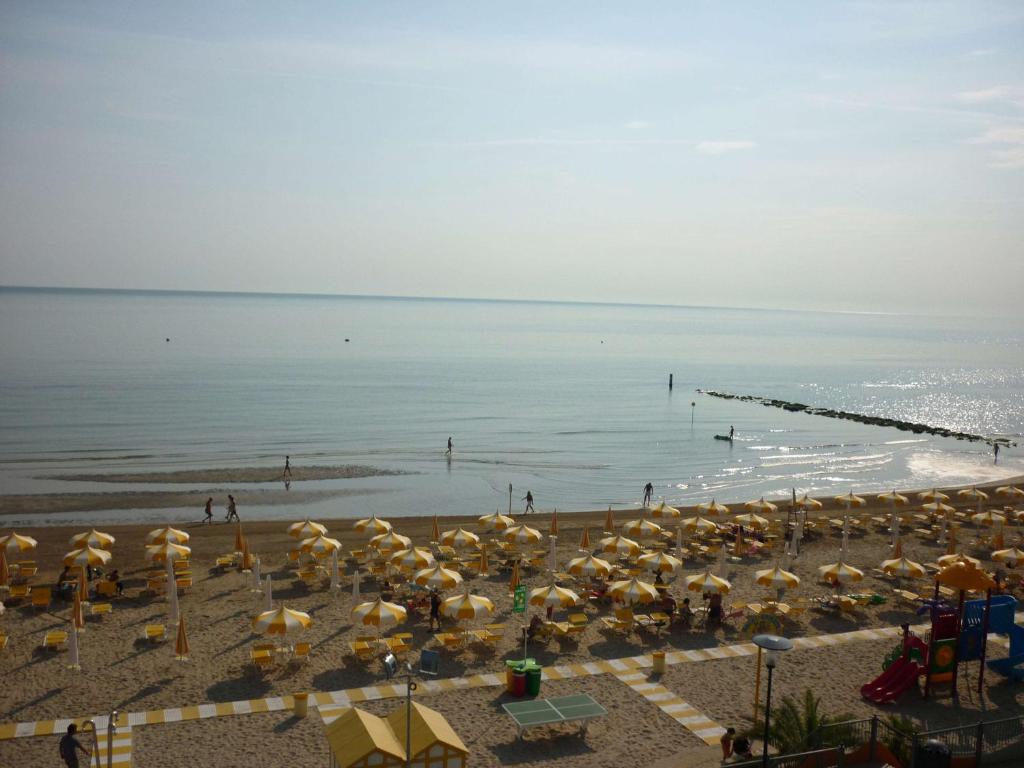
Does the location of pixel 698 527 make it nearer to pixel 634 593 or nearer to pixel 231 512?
pixel 634 593

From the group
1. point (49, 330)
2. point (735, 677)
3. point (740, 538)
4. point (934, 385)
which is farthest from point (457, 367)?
point (735, 677)

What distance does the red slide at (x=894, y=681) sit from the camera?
53.6 ft

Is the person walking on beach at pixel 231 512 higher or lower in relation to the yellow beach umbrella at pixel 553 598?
lower

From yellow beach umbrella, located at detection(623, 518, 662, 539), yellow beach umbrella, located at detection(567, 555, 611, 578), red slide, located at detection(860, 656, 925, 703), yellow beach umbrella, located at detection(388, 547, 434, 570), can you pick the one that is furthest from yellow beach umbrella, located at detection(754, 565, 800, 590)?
yellow beach umbrella, located at detection(388, 547, 434, 570)

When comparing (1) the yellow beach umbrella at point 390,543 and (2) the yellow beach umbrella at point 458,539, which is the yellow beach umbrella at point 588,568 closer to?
(2) the yellow beach umbrella at point 458,539

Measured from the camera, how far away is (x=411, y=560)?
22.6 m

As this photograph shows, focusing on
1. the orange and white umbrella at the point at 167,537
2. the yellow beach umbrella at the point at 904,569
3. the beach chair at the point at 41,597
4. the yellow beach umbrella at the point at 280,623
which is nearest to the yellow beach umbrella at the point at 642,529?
the yellow beach umbrella at the point at 904,569

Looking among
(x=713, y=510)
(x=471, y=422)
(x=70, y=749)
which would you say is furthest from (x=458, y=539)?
(x=471, y=422)

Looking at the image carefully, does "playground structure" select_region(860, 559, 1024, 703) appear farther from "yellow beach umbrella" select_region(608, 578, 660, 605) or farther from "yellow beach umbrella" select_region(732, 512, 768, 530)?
"yellow beach umbrella" select_region(732, 512, 768, 530)

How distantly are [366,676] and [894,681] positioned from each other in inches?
430

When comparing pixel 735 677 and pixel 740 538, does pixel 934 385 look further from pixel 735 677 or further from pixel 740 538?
pixel 735 677

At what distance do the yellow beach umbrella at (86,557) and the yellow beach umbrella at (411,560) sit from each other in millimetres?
7907

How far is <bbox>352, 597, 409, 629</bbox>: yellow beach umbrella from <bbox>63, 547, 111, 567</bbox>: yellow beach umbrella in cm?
847

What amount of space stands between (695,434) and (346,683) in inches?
2100
